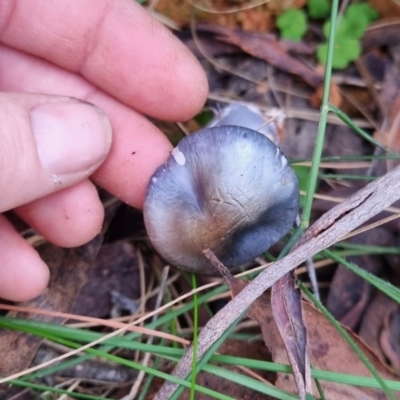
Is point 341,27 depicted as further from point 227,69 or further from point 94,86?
point 94,86

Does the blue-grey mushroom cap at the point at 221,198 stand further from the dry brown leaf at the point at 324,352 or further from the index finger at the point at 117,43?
the index finger at the point at 117,43

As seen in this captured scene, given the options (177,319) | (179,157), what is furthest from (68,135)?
(177,319)

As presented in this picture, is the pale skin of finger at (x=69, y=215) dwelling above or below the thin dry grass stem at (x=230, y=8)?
below

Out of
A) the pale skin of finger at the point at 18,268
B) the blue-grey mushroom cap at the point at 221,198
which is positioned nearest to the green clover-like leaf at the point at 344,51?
the blue-grey mushroom cap at the point at 221,198

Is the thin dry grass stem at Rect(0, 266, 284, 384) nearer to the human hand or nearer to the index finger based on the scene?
the human hand

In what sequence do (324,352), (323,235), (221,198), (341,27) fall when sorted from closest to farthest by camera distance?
(323,235) < (221,198) < (324,352) < (341,27)

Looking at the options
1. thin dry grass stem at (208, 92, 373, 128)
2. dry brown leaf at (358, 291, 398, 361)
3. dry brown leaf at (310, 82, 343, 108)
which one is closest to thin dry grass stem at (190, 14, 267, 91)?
thin dry grass stem at (208, 92, 373, 128)

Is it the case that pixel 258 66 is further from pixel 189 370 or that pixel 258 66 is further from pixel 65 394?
pixel 65 394
